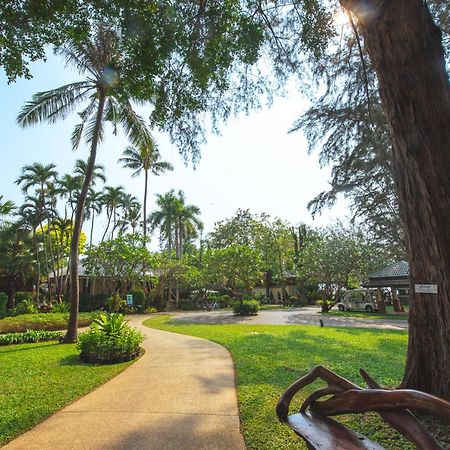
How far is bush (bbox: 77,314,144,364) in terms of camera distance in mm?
8133

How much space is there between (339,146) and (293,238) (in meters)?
38.2

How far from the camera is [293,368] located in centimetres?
683

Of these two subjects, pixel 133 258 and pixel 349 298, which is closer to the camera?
pixel 133 258

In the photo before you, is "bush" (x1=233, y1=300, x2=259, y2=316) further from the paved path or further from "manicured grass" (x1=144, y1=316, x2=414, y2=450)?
"manicured grass" (x1=144, y1=316, x2=414, y2=450)

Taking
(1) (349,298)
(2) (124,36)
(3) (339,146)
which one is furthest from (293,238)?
(2) (124,36)

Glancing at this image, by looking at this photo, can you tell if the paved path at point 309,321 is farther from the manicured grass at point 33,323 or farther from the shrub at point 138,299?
the manicured grass at point 33,323

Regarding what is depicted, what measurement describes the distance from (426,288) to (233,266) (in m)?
20.6

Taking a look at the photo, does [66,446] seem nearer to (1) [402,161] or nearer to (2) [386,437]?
(2) [386,437]

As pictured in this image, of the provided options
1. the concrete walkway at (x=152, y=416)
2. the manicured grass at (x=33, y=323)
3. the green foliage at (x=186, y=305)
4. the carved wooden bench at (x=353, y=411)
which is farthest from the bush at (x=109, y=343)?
the green foliage at (x=186, y=305)

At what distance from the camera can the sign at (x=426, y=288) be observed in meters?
3.32

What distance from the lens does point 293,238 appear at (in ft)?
150

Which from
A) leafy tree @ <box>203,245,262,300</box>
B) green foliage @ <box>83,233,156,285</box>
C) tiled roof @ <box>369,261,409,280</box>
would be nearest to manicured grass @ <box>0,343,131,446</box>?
green foliage @ <box>83,233,156,285</box>

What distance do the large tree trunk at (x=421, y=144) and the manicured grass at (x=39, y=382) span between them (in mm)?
4699

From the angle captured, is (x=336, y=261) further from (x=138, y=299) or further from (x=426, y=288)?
(x=426, y=288)
